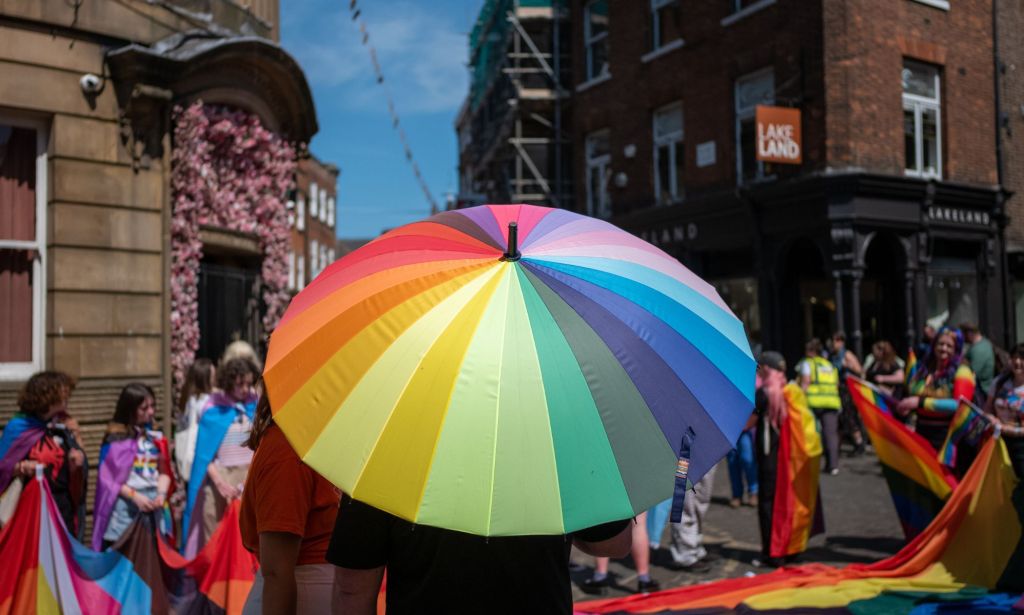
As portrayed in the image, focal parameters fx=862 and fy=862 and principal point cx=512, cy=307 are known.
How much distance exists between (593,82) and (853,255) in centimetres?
874

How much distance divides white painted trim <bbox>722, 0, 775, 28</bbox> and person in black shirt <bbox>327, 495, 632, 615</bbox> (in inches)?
640

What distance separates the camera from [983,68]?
17.2 metres

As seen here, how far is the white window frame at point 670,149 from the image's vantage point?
61.9 feet

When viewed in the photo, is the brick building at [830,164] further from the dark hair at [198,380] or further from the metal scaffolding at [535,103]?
the dark hair at [198,380]

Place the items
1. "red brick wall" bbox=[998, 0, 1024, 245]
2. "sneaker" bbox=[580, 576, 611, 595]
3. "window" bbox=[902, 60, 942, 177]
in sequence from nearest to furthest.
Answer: "sneaker" bbox=[580, 576, 611, 595]
"window" bbox=[902, 60, 942, 177]
"red brick wall" bbox=[998, 0, 1024, 245]

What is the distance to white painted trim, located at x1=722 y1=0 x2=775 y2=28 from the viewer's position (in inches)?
651

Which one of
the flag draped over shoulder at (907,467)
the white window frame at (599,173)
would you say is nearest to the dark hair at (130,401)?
the flag draped over shoulder at (907,467)

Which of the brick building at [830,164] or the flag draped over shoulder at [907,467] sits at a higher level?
the brick building at [830,164]

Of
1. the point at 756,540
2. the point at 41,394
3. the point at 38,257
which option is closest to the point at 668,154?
the point at 756,540

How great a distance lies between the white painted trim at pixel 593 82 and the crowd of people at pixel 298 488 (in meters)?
12.8

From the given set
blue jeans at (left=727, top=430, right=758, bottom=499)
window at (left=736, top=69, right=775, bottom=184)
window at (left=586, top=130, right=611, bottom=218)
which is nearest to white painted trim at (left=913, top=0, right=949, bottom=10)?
window at (left=736, top=69, right=775, bottom=184)

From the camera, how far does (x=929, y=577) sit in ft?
20.3

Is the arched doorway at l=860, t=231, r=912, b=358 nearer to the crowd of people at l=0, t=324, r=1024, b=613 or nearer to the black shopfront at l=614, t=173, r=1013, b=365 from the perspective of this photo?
the black shopfront at l=614, t=173, r=1013, b=365

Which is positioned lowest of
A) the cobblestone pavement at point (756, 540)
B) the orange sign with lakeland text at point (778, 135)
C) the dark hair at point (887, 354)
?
the cobblestone pavement at point (756, 540)
